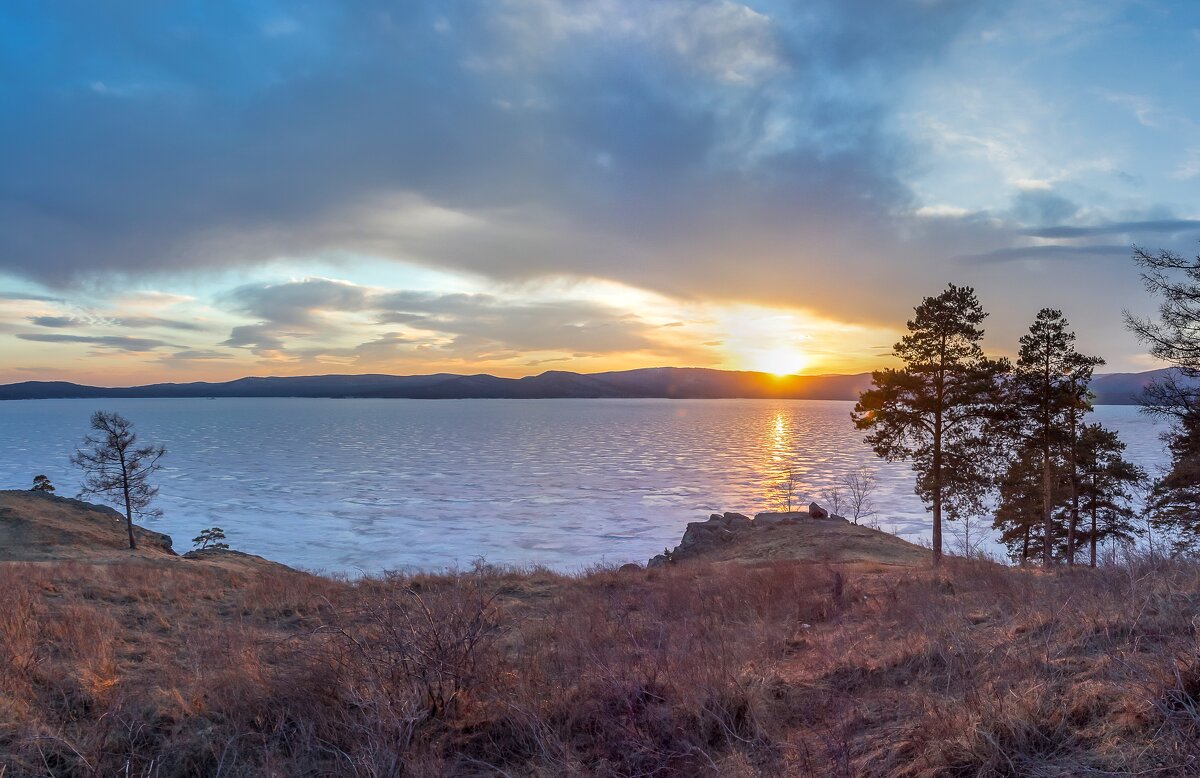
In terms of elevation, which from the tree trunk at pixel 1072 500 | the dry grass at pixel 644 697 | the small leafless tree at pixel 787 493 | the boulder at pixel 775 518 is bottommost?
the small leafless tree at pixel 787 493

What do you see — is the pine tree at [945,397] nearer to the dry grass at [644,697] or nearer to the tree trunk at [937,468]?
the tree trunk at [937,468]

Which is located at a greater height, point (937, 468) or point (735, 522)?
point (937, 468)

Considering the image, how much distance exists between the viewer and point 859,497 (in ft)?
163

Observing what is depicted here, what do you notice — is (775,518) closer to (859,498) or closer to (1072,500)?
(859,498)

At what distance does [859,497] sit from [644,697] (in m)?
49.2

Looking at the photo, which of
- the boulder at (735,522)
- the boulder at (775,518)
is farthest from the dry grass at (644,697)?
the boulder at (775,518)

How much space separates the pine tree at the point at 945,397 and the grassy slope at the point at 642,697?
58.8 ft

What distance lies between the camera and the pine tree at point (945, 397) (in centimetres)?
2462

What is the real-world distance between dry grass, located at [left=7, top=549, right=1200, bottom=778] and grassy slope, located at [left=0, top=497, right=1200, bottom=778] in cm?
2

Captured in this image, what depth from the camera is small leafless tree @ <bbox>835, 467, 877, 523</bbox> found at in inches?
1892

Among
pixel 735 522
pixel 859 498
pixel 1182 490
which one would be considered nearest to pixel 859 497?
pixel 859 498

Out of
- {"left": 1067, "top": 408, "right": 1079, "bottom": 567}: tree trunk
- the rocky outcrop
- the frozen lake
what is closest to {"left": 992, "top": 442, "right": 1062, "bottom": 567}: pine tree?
{"left": 1067, "top": 408, "right": 1079, "bottom": 567}: tree trunk

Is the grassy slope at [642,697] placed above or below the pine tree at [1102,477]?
above

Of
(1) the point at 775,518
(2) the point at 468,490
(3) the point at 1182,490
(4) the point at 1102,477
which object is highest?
(4) the point at 1102,477
